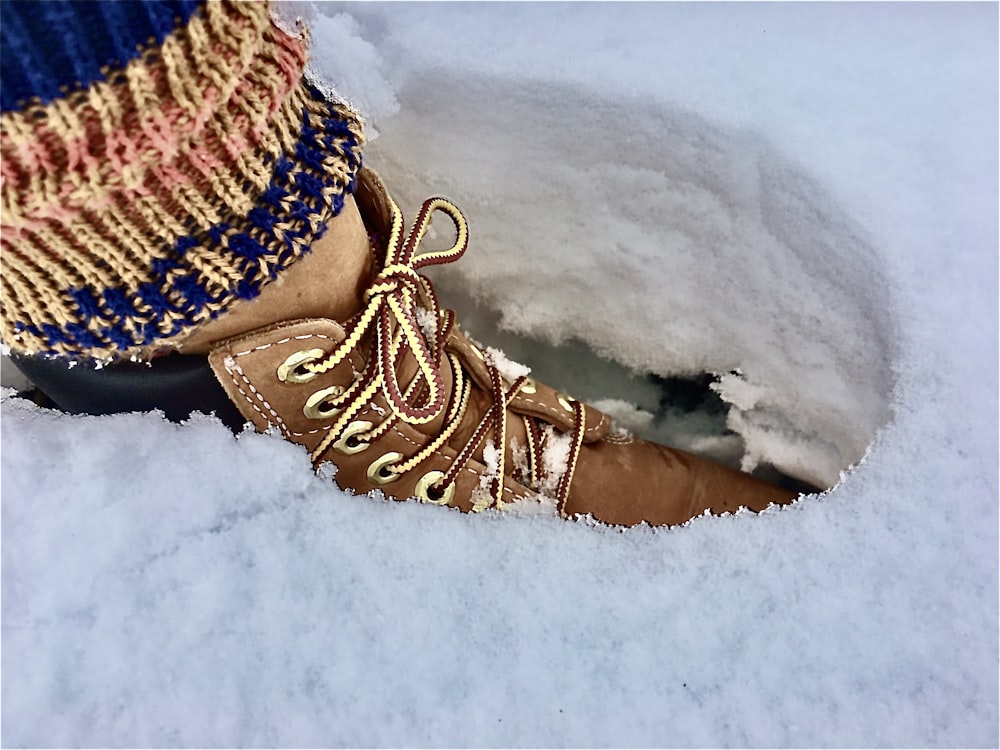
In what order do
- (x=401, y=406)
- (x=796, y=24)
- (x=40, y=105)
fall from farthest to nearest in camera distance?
(x=796, y=24) < (x=401, y=406) < (x=40, y=105)

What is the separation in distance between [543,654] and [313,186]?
280mm

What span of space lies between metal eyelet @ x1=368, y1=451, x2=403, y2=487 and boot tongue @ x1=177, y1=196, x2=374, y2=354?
0.12 metres

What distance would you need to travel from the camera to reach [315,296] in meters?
0.48

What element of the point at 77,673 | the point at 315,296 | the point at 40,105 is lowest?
the point at 77,673

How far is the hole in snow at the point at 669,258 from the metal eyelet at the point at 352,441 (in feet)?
0.82

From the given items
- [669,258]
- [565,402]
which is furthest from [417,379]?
[669,258]

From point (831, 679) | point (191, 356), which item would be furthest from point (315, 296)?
point (831, 679)

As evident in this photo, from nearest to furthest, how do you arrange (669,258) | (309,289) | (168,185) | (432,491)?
(168,185) < (309,289) < (432,491) < (669,258)

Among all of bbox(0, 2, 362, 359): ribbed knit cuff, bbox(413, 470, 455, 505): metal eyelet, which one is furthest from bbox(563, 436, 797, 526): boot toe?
bbox(0, 2, 362, 359): ribbed knit cuff

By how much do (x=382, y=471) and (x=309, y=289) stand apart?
161 mm

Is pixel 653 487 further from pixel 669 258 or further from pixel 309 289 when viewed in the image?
pixel 309 289

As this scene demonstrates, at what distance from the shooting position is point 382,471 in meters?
0.57

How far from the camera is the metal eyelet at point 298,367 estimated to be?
1.58 ft

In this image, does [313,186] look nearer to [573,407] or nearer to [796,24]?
[573,407]
